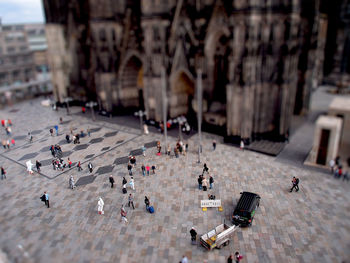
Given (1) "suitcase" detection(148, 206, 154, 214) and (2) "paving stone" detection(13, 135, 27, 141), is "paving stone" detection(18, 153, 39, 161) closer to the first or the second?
(2) "paving stone" detection(13, 135, 27, 141)

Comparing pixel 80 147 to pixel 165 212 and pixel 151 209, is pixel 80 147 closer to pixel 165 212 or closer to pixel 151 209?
pixel 151 209

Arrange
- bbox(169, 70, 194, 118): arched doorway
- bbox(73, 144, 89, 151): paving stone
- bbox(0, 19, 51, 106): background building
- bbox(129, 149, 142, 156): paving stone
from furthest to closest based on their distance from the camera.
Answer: bbox(0, 19, 51, 106): background building
bbox(169, 70, 194, 118): arched doorway
bbox(73, 144, 89, 151): paving stone
bbox(129, 149, 142, 156): paving stone

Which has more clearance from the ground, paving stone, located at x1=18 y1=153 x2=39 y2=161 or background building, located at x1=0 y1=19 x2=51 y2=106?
background building, located at x1=0 y1=19 x2=51 y2=106

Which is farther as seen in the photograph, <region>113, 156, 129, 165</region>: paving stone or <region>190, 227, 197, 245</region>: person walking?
<region>113, 156, 129, 165</region>: paving stone

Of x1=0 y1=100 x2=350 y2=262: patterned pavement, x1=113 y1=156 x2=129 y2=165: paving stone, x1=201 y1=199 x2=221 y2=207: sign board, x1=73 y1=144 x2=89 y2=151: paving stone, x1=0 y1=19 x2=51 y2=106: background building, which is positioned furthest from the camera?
x1=0 y1=19 x2=51 y2=106: background building

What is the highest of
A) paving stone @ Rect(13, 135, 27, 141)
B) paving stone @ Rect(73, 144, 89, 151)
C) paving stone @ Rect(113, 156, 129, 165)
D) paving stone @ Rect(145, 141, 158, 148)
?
paving stone @ Rect(13, 135, 27, 141)

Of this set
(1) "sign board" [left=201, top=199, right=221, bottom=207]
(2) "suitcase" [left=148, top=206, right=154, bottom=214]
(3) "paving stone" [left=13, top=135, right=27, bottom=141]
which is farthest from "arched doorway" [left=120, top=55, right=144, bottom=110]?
(1) "sign board" [left=201, top=199, right=221, bottom=207]
